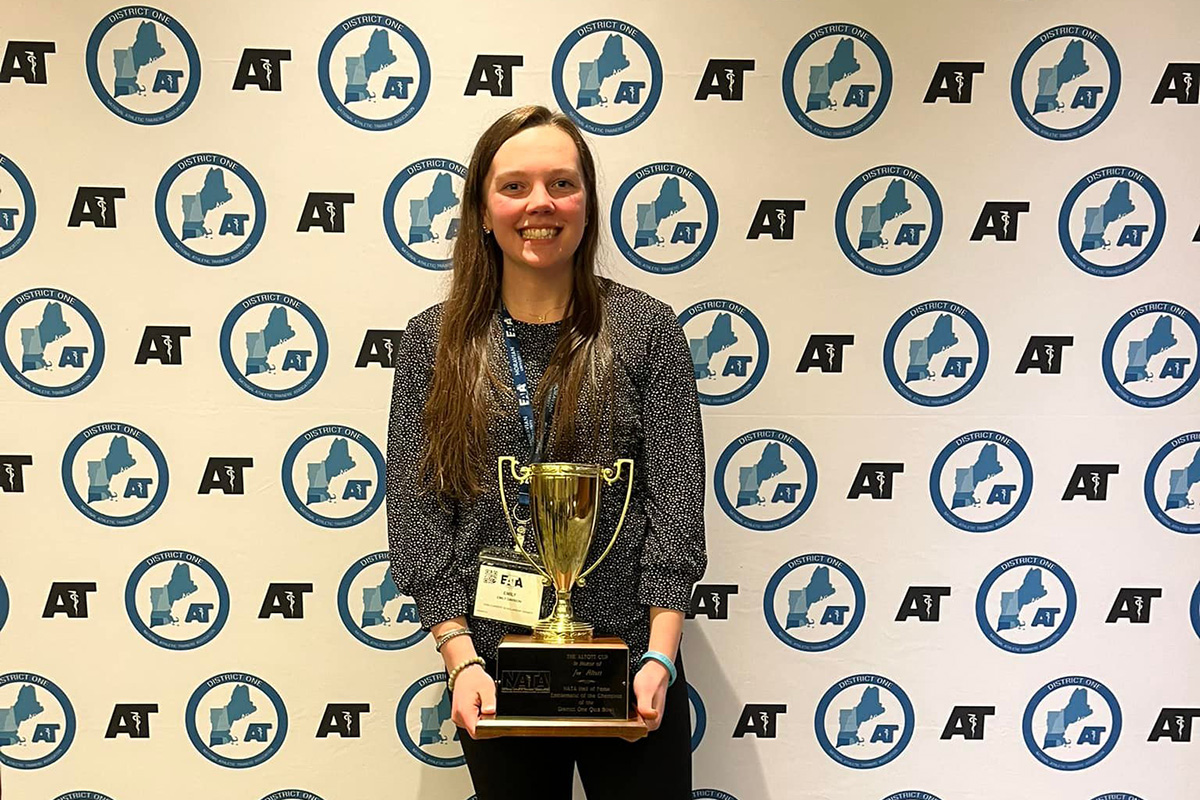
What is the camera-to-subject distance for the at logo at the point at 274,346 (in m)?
1.58

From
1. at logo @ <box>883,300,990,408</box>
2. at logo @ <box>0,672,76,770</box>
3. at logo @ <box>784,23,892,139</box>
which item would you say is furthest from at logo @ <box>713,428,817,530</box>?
at logo @ <box>0,672,76,770</box>

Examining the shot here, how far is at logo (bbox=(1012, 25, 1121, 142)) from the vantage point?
1.59m

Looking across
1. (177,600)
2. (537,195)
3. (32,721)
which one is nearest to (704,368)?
(537,195)

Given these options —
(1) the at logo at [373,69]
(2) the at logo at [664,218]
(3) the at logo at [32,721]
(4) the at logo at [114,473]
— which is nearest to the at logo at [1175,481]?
(2) the at logo at [664,218]

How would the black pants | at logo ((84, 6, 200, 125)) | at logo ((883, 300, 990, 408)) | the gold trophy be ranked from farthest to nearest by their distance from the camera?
1. at logo ((883, 300, 990, 408))
2. at logo ((84, 6, 200, 125))
3. the black pants
4. the gold trophy

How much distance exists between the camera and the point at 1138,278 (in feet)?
5.39

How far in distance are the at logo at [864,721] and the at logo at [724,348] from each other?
0.63 m

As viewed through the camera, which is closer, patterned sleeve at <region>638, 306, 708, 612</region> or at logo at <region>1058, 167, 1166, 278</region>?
patterned sleeve at <region>638, 306, 708, 612</region>

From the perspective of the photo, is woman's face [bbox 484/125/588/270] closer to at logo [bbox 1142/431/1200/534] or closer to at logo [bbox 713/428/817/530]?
at logo [bbox 713/428/817/530]

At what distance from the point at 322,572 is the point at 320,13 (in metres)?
1.03

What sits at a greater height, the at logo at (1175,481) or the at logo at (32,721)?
the at logo at (1175,481)

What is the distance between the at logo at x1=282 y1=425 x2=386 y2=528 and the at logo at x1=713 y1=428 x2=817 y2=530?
0.66 meters

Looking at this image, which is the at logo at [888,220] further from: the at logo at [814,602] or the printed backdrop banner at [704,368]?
the at logo at [814,602]

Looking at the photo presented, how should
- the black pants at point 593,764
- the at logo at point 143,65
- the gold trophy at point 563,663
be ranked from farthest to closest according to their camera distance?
1. the at logo at point 143,65
2. the black pants at point 593,764
3. the gold trophy at point 563,663
